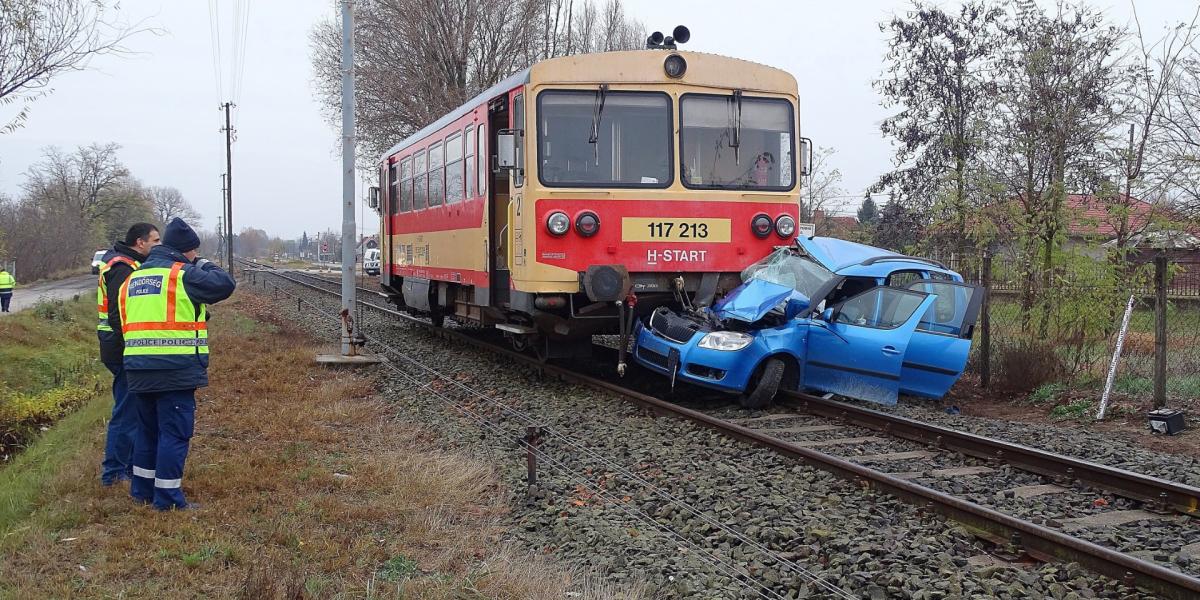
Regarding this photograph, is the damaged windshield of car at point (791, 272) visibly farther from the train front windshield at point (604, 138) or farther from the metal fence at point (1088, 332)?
the metal fence at point (1088, 332)

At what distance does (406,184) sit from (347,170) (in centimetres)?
177

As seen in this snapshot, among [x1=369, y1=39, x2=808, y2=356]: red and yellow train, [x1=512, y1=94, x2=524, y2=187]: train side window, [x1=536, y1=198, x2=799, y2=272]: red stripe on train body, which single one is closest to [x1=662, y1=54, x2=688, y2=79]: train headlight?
[x1=369, y1=39, x2=808, y2=356]: red and yellow train

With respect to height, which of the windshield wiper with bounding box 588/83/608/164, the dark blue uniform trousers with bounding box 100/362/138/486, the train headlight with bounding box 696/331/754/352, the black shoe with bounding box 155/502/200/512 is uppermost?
the windshield wiper with bounding box 588/83/608/164

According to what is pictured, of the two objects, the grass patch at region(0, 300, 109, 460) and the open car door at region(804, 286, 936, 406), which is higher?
the open car door at region(804, 286, 936, 406)

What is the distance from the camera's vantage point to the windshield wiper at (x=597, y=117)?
909 centimetres

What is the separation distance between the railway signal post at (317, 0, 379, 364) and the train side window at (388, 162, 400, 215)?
2262 millimetres

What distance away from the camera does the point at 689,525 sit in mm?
5297

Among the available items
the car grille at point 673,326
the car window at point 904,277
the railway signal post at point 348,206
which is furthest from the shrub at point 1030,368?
the railway signal post at point 348,206

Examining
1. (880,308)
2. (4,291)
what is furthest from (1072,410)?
(4,291)

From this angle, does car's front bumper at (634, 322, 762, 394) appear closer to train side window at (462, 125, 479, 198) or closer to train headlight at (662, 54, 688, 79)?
train headlight at (662, 54, 688, 79)

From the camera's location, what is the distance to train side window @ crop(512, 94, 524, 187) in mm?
9039

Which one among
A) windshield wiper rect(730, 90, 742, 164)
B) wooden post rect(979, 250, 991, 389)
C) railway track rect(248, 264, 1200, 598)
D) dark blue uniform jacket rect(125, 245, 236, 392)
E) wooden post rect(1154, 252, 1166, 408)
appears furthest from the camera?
wooden post rect(979, 250, 991, 389)

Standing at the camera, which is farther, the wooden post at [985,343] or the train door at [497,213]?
the wooden post at [985,343]

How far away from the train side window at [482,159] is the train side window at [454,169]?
0.88 m
